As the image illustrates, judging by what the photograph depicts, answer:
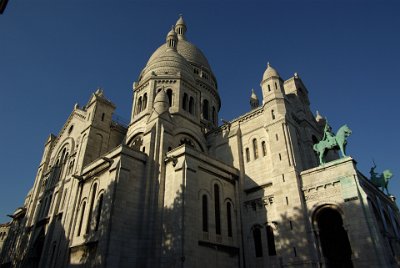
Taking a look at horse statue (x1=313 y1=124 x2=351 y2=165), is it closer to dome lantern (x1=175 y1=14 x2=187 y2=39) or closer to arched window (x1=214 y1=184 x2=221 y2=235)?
arched window (x1=214 y1=184 x2=221 y2=235)

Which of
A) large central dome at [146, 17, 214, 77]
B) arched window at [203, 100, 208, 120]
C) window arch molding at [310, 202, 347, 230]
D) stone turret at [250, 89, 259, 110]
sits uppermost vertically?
large central dome at [146, 17, 214, 77]

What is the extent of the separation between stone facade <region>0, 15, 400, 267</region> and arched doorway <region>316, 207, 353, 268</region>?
9cm

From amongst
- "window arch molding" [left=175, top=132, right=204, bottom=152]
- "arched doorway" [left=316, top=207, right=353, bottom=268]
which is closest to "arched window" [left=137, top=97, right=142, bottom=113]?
"window arch molding" [left=175, top=132, right=204, bottom=152]

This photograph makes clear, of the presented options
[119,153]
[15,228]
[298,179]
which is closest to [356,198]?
[298,179]

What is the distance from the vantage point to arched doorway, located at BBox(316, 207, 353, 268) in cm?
2284

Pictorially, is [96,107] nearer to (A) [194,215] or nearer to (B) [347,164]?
(A) [194,215]

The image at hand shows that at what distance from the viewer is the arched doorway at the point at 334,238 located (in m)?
22.8

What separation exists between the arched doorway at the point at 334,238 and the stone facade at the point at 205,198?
9cm

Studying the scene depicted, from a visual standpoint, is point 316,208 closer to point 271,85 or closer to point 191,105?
point 271,85

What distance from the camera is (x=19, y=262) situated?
29.8m

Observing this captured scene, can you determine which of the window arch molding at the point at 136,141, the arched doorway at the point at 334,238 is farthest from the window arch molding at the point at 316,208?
the window arch molding at the point at 136,141

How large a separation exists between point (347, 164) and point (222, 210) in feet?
32.4

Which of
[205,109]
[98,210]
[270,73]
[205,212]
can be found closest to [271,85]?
[270,73]

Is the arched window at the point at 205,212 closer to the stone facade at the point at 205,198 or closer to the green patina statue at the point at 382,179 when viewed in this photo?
the stone facade at the point at 205,198
